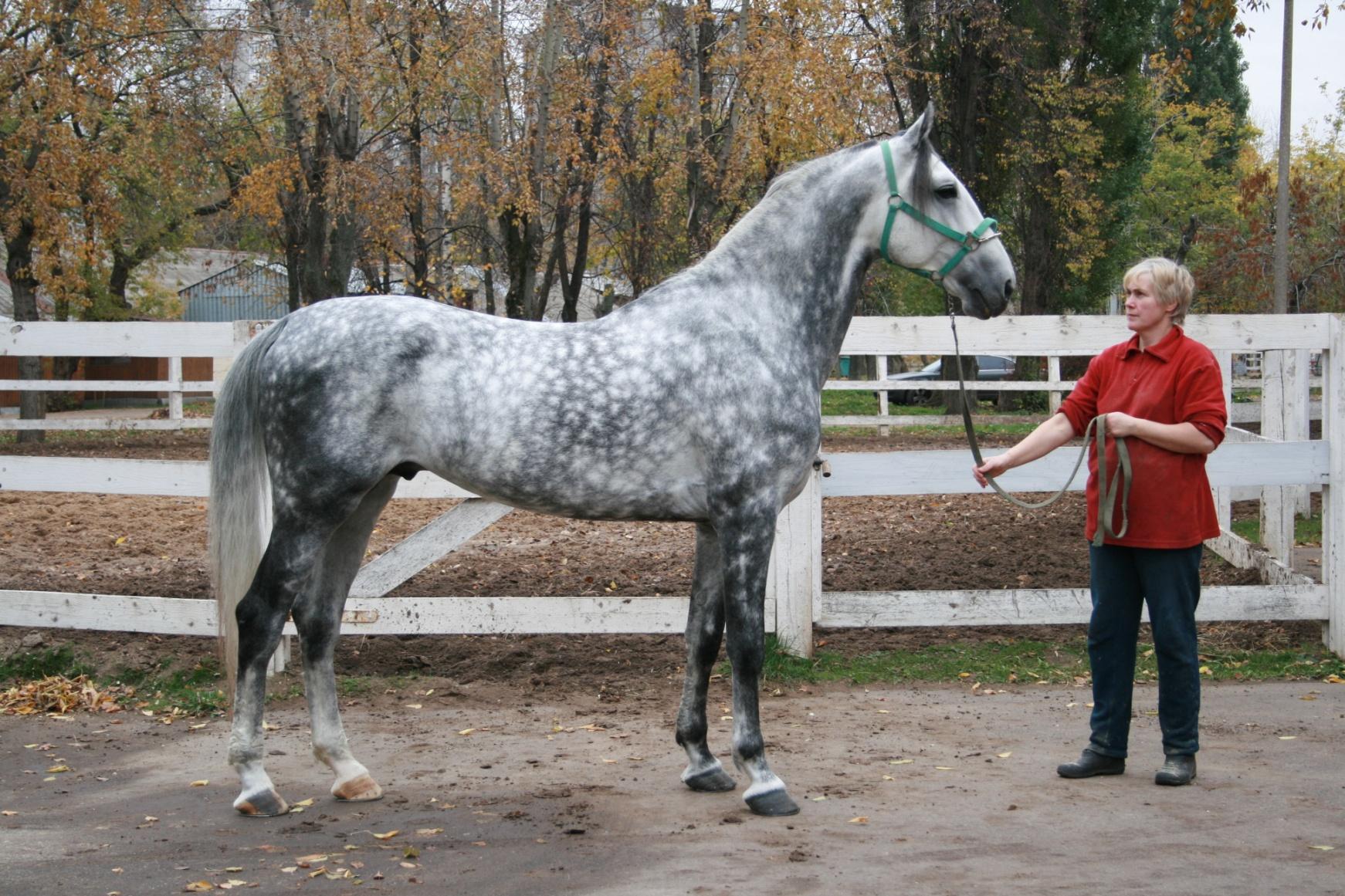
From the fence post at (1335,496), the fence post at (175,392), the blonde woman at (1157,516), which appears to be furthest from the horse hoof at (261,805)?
the fence post at (175,392)

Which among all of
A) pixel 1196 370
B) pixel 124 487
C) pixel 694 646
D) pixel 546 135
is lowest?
pixel 694 646

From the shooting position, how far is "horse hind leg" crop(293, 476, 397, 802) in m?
4.09

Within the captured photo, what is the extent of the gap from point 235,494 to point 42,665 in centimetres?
247

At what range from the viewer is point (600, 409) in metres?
3.84

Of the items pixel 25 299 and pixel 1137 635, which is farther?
pixel 25 299

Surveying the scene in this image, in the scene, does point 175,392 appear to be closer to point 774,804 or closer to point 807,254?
point 807,254

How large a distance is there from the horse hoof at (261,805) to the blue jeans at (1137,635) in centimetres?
284

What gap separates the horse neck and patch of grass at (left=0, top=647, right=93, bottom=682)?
151 inches

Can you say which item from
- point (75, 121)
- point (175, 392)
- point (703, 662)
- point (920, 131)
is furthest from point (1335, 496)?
point (75, 121)

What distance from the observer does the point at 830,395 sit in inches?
949

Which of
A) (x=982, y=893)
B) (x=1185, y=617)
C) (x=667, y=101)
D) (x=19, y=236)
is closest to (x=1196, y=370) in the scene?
(x=1185, y=617)

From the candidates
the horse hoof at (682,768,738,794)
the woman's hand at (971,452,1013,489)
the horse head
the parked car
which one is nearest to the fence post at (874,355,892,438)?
the parked car

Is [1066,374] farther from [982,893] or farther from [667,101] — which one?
[982,893]

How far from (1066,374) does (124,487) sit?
2125 centimetres
